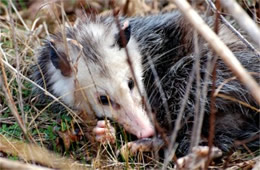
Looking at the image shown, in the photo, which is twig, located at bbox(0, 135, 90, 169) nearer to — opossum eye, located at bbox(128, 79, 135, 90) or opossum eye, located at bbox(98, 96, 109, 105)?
opossum eye, located at bbox(98, 96, 109, 105)

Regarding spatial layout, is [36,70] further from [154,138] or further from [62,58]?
[154,138]

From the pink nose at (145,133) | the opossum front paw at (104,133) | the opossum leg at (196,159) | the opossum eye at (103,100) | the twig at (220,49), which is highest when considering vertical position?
the twig at (220,49)

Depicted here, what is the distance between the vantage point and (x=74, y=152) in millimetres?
2457

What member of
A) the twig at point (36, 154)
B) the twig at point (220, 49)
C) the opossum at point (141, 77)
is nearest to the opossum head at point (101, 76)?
the opossum at point (141, 77)

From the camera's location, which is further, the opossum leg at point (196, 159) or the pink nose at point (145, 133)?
the pink nose at point (145, 133)

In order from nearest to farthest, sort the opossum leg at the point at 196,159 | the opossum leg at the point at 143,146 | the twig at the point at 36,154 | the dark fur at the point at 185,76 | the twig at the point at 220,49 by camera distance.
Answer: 1. the twig at the point at 220,49
2. the opossum leg at the point at 196,159
3. the twig at the point at 36,154
4. the opossum leg at the point at 143,146
5. the dark fur at the point at 185,76

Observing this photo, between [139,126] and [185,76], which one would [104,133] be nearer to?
[139,126]

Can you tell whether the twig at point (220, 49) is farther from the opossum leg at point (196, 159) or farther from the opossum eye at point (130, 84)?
the opossum eye at point (130, 84)

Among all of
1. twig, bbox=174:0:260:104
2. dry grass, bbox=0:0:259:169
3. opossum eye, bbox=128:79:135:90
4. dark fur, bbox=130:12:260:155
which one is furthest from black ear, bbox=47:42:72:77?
twig, bbox=174:0:260:104

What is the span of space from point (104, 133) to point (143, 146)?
0.70ft

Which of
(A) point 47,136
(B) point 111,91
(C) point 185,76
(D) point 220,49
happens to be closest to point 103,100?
(B) point 111,91

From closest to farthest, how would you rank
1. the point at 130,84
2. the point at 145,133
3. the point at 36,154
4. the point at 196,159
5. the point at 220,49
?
the point at 220,49, the point at 196,159, the point at 36,154, the point at 145,133, the point at 130,84

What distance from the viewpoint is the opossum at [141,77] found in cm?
241

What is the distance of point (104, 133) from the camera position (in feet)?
7.93
